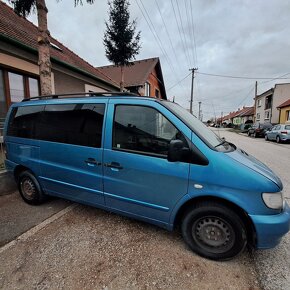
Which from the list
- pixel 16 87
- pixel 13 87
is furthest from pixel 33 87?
pixel 13 87

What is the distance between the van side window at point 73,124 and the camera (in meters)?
2.73

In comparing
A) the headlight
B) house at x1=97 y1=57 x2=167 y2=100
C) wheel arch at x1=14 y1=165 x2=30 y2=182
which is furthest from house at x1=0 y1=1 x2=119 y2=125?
house at x1=97 y1=57 x2=167 y2=100

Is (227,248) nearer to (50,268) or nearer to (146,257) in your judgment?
(146,257)

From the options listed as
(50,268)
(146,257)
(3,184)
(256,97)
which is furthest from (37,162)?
(256,97)

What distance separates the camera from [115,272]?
2070 mm

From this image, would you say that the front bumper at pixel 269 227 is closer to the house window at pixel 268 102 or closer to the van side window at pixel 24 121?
the van side window at pixel 24 121

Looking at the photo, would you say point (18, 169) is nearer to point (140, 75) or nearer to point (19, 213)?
point (19, 213)

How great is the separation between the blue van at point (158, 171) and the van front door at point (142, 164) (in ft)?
0.04

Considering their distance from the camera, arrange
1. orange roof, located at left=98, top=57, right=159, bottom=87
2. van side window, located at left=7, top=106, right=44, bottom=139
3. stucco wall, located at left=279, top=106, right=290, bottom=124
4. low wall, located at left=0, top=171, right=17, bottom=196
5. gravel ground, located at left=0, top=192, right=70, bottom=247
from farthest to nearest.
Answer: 1. stucco wall, located at left=279, top=106, right=290, bottom=124
2. orange roof, located at left=98, top=57, right=159, bottom=87
3. low wall, located at left=0, top=171, right=17, bottom=196
4. van side window, located at left=7, top=106, right=44, bottom=139
5. gravel ground, located at left=0, top=192, right=70, bottom=247

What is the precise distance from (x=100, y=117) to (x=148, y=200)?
52.6 inches

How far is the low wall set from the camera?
4.01 meters

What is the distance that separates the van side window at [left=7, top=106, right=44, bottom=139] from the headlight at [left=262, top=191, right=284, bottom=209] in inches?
139

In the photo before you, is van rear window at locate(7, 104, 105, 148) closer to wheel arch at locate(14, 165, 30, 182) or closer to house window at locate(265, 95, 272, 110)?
wheel arch at locate(14, 165, 30, 182)

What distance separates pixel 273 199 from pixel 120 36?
11.3 meters
